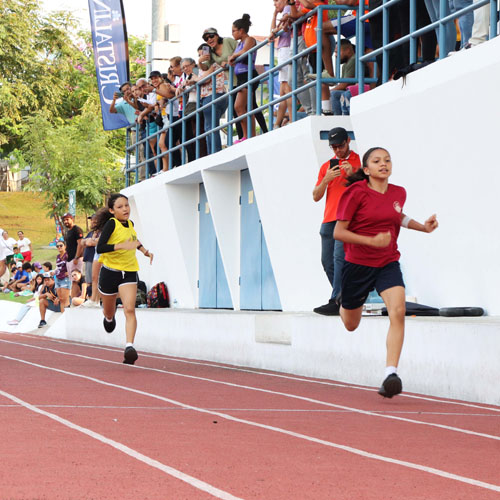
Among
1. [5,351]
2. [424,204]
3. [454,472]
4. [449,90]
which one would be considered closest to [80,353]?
[5,351]

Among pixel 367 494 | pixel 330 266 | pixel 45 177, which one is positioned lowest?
pixel 367 494

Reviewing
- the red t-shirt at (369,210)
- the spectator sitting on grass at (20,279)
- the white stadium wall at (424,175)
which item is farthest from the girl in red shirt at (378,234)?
the spectator sitting on grass at (20,279)

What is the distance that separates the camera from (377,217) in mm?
9062

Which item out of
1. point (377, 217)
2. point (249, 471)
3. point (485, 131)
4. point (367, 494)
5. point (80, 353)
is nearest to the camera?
point (367, 494)

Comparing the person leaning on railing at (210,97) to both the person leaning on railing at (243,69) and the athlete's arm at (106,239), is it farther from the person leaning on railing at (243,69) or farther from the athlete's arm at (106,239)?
the athlete's arm at (106,239)

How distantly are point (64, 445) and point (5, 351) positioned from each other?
11403mm

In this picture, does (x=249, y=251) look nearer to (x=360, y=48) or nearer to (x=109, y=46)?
(x=360, y=48)

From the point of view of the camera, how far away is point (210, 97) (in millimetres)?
19719

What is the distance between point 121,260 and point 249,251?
6.66 metres

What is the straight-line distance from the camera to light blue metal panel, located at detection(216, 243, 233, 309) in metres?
21.4

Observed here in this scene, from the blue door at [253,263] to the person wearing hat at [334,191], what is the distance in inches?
191

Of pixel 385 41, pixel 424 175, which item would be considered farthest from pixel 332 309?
pixel 385 41

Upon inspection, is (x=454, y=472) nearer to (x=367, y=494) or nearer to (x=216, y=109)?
(x=367, y=494)

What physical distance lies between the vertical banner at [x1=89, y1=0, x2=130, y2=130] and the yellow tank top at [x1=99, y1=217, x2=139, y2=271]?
12.2 metres
